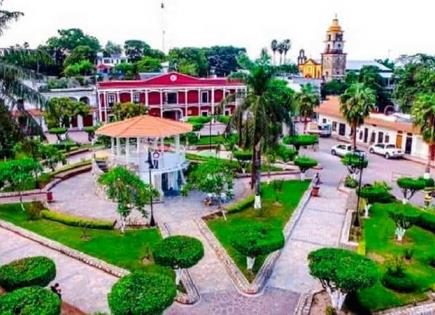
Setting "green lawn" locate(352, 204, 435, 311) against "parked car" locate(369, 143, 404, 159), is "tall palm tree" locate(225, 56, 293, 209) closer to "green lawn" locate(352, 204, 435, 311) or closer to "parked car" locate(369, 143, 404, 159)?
"green lawn" locate(352, 204, 435, 311)

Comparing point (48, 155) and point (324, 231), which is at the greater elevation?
point (48, 155)

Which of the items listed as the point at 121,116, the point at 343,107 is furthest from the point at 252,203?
the point at 121,116

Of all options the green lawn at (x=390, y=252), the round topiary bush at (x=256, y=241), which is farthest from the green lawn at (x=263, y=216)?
the green lawn at (x=390, y=252)

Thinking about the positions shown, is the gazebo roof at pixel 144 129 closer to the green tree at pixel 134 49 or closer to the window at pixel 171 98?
the window at pixel 171 98

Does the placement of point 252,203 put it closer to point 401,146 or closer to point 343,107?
point 343,107

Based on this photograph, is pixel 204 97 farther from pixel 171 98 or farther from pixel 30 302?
pixel 30 302

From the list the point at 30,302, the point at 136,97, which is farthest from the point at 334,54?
the point at 30,302
